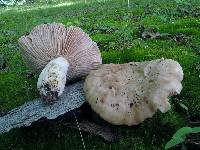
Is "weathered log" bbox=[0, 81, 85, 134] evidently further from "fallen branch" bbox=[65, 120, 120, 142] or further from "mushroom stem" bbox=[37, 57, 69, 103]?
"fallen branch" bbox=[65, 120, 120, 142]

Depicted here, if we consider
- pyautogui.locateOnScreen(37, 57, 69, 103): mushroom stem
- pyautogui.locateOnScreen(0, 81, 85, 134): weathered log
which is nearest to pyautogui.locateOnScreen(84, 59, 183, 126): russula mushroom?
pyautogui.locateOnScreen(0, 81, 85, 134): weathered log

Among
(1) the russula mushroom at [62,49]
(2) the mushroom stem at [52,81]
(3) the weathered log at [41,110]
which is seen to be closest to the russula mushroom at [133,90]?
(3) the weathered log at [41,110]

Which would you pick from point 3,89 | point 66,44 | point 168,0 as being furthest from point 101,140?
point 168,0

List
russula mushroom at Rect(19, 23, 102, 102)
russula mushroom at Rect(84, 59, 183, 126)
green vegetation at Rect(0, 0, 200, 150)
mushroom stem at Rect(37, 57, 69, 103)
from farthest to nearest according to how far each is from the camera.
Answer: russula mushroom at Rect(19, 23, 102, 102) → mushroom stem at Rect(37, 57, 69, 103) → green vegetation at Rect(0, 0, 200, 150) → russula mushroom at Rect(84, 59, 183, 126)

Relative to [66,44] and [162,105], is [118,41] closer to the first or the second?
[66,44]

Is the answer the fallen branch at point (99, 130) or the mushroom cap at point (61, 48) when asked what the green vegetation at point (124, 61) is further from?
the mushroom cap at point (61, 48)
